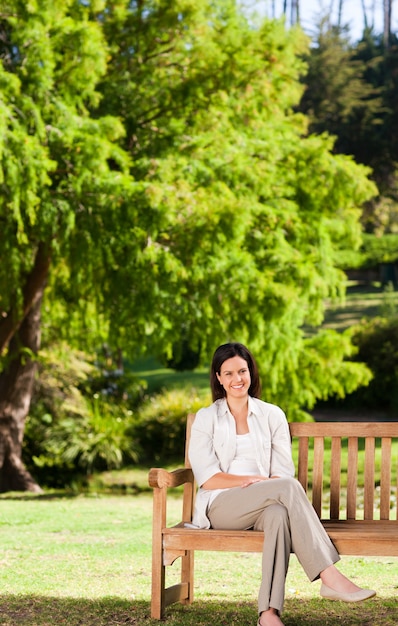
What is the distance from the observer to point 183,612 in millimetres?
4738

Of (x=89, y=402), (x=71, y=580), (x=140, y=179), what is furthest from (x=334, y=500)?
(x=89, y=402)

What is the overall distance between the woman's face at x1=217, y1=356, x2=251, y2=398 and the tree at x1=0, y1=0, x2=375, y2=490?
17.6 feet

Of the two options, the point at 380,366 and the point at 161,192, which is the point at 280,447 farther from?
the point at 380,366

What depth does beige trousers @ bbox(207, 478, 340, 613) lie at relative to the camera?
4.14 meters

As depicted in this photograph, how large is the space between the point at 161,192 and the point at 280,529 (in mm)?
6257

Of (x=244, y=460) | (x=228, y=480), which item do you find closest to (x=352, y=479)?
(x=244, y=460)

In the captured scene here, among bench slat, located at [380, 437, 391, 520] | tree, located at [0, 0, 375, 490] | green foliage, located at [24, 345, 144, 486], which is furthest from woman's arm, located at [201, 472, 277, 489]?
green foliage, located at [24, 345, 144, 486]

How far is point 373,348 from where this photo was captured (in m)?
20.1

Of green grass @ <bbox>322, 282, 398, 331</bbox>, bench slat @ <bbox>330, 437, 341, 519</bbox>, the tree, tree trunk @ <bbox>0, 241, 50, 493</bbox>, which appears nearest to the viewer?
bench slat @ <bbox>330, 437, 341, 519</bbox>

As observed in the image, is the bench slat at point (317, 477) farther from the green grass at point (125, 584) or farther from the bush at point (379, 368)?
the bush at point (379, 368)

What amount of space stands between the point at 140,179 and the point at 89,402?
625 centimetres

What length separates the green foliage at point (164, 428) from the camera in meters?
16.0

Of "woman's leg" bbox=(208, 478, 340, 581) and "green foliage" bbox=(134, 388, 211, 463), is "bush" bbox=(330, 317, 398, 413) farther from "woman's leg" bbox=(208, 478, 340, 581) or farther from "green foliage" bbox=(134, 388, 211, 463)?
"woman's leg" bbox=(208, 478, 340, 581)

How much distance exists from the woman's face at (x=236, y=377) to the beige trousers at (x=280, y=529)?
49 cm
